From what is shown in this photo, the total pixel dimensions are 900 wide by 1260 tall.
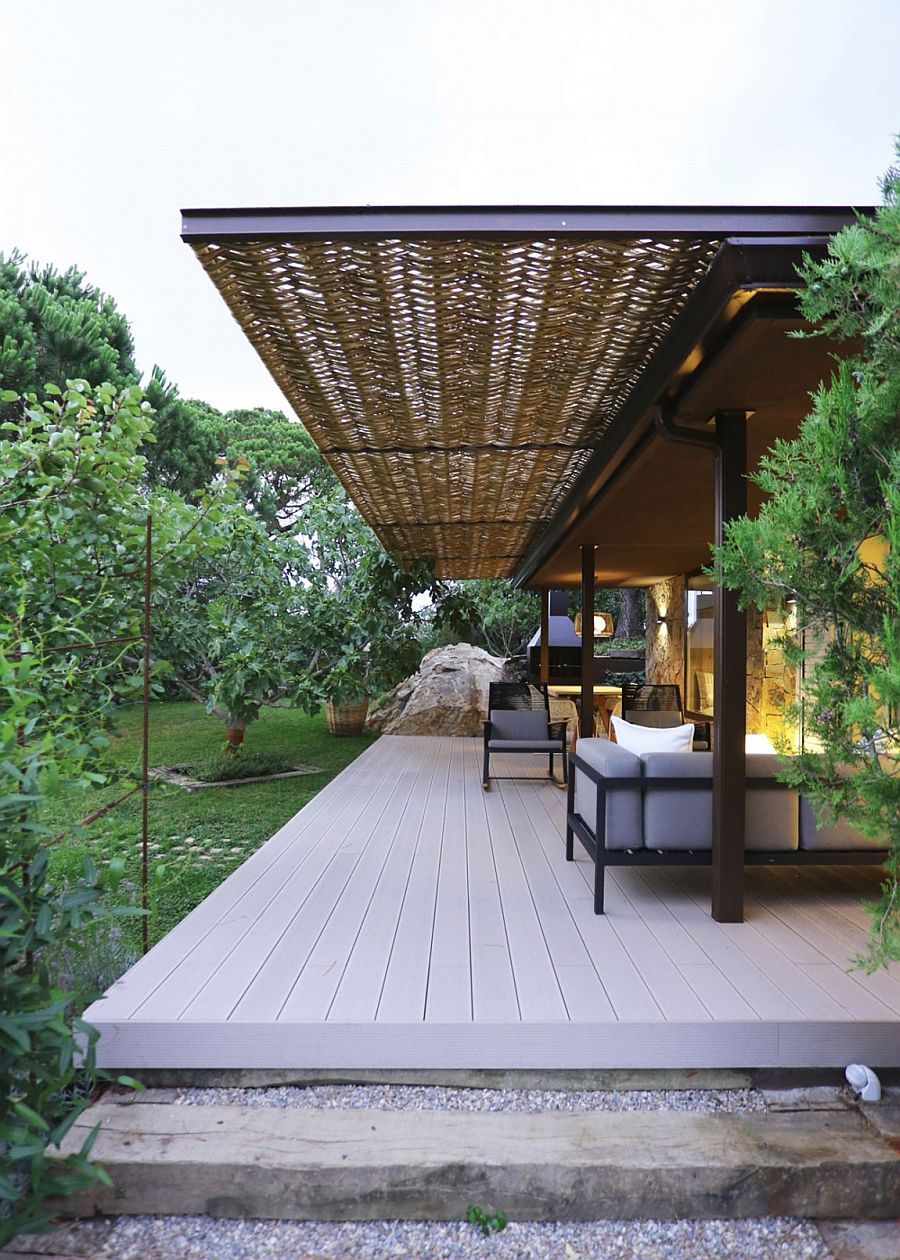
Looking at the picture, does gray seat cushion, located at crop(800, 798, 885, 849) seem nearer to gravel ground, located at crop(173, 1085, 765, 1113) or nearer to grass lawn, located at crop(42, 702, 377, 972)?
gravel ground, located at crop(173, 1085, 765, 1113)

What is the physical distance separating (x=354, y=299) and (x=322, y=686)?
5.04 m

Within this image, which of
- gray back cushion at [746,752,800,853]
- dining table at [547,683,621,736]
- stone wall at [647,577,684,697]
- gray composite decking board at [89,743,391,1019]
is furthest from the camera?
stone wall at [647,577,684,697]

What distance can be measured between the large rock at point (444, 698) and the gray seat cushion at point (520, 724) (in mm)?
3500

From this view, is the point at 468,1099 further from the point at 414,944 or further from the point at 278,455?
the point at 278,455

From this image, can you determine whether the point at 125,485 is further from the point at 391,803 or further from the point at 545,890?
the point at 391,803

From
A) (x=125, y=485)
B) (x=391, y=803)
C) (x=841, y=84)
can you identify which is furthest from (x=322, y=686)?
(x=841, y=84)

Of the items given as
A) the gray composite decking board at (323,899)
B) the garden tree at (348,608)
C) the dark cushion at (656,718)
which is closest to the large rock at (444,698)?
the garden tree at (348,608)

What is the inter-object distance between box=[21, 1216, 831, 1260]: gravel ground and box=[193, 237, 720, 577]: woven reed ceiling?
2.75 metres

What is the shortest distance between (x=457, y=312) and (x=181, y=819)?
199 inches

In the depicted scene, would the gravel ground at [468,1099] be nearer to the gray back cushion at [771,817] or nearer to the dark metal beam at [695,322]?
the gray back cushion at [771,817]

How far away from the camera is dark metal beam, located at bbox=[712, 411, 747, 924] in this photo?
3.38 meters

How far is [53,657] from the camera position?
10.3 ft

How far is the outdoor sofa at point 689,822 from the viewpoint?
3545 millimetres

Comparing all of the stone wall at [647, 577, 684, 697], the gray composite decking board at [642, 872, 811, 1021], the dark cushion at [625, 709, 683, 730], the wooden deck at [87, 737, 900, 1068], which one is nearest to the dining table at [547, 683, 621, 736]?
the stone wall at [647, 577, 684, 697]
